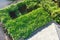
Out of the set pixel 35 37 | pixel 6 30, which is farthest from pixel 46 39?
pixel 6 30

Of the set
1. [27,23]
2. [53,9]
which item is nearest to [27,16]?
[27,23]

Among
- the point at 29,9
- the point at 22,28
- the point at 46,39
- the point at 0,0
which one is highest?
the point at 0,0

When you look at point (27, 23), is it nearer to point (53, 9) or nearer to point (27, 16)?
point (27, 16)

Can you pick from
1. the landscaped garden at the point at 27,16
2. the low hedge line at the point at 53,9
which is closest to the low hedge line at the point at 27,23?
the landscaped garden at the point at 27,16

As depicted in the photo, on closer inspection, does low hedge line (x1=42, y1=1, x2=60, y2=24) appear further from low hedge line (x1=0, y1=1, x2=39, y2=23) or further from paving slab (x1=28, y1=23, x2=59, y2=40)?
paving slab (x1=28, y1=23, x2=59, y2=40)

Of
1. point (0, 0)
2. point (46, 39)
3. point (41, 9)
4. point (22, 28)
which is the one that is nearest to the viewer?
point (46, 39)

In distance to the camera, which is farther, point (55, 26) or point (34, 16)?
point (34, 16)

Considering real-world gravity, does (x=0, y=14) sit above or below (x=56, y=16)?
above

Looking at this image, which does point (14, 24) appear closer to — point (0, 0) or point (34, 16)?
point (34, 16)
